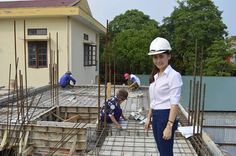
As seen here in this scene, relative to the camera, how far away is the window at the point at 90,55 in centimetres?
1566

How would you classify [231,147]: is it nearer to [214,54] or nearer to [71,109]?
[71,109]

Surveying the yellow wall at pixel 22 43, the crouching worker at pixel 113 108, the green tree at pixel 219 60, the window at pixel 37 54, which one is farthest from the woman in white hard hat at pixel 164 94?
the green tree at pixel 219 60

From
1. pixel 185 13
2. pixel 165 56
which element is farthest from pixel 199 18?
pixel 165 56

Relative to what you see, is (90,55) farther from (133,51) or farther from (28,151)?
(28,151)

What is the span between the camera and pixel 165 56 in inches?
111

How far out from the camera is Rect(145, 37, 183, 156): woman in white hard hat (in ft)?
8.96

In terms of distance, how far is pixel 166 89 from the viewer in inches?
111

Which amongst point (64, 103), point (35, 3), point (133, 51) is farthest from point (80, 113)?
point (133, 51)

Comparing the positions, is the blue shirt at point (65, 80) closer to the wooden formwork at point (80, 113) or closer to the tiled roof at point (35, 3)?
the wooden formwork at point (80, 113)

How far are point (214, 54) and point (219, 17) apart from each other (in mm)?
4735

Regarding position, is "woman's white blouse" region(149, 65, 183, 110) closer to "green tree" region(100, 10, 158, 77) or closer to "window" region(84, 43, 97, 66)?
"window" region(84, 43, 97, 66)

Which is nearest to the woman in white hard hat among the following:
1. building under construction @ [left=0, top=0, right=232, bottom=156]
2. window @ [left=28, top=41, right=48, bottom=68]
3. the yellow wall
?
building under construction @ [left=0, top=0, right=232, bottom=156]

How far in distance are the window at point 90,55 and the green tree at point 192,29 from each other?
20.1 ft

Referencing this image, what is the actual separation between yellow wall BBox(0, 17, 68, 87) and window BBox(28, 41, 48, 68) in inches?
9.5
